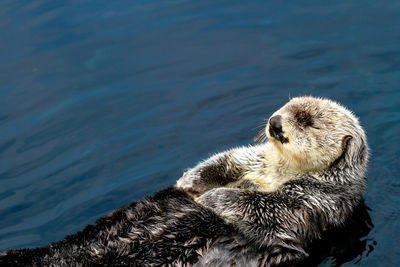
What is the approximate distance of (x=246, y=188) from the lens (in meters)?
5.35

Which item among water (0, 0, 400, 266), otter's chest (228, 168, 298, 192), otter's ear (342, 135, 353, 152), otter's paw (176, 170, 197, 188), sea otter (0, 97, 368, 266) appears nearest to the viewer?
sea otter (0, 97, 368, 266)

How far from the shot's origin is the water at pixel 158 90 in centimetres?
617

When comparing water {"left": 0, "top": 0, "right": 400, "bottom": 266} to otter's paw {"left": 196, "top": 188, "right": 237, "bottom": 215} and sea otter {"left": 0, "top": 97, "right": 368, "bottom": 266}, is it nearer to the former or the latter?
sea otter {"left": 0, "top": 97, "right": 368, "bottom": 266}

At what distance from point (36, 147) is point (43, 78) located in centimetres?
180

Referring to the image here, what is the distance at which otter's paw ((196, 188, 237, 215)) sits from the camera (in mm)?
4672

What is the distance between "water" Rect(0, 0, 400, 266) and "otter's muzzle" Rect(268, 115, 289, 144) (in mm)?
1190

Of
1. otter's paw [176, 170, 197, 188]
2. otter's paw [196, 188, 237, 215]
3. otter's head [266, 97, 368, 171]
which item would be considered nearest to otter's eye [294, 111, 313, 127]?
otter's head [266, 97, 368, 171]

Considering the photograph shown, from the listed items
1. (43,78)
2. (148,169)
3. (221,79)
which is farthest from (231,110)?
(43,78)

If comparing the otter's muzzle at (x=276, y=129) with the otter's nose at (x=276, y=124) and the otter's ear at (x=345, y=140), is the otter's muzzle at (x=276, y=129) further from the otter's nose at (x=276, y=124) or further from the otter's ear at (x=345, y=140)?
the otter's ear at (x=345, y=140)

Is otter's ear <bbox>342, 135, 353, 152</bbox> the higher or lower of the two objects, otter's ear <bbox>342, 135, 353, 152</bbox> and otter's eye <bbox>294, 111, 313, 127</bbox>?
the lower

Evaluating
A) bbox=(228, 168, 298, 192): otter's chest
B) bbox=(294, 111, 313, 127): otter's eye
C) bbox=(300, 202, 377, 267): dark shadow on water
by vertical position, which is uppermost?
bbox=(294, 111, 313, 127): otter's eye

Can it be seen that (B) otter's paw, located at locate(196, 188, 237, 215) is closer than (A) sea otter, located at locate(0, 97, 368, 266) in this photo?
No

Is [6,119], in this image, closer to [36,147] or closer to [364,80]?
[36,147]

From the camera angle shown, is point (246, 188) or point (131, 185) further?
point (131, 185)
